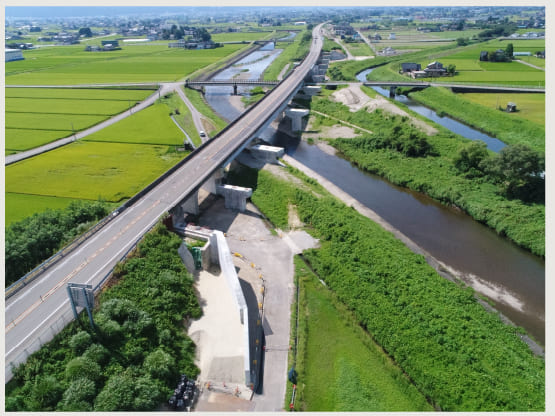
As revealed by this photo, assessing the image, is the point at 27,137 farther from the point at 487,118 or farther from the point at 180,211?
the point at 487,118

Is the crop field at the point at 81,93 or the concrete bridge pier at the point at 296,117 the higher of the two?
the crop field at the point at 81,93

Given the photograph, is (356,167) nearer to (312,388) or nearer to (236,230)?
(236,230)

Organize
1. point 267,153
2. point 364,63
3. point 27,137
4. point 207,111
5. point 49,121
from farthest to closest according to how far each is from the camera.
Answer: point 364,63 < point 207,111 < point 49,121 < point 27,137 < point 267,153

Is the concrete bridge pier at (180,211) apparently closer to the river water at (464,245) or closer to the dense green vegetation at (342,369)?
the dense green vegetation at (342,369)

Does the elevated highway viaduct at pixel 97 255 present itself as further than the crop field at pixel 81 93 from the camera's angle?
No

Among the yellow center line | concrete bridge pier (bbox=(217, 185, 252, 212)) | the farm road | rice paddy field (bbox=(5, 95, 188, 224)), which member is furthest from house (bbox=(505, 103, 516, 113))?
the yellow center line

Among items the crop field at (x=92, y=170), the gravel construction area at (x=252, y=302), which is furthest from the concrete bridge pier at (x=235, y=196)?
the crop field at (x=92, y=170)

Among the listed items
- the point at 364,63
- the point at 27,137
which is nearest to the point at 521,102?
the point at 364,63
